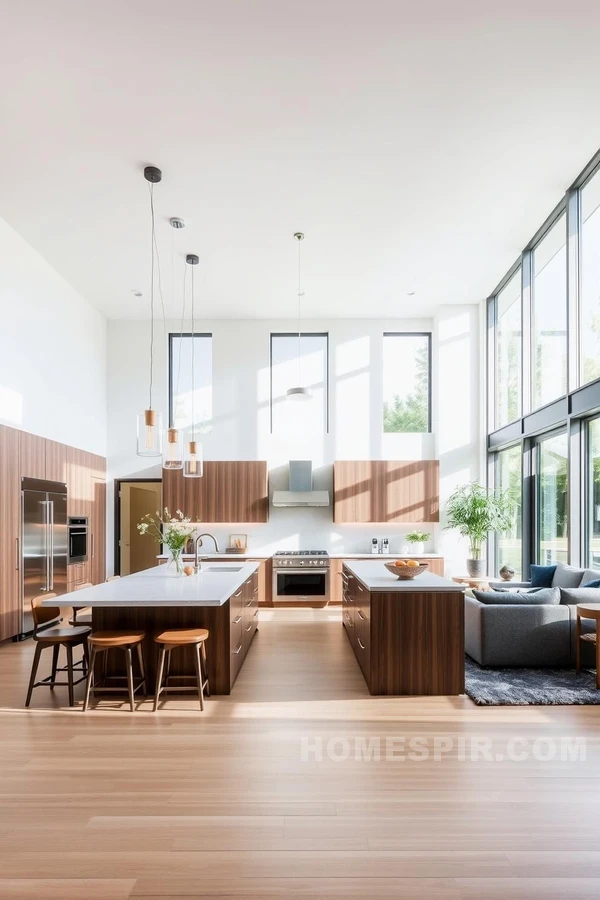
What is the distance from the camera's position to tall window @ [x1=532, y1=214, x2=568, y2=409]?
620cm

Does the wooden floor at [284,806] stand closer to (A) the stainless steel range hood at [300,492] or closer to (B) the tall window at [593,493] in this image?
(B) the tall window at [593,493]

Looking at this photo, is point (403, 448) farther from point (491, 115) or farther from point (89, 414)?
point (491, 115)

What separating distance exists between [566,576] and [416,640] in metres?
2.21

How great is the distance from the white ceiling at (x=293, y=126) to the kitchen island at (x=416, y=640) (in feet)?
11.7

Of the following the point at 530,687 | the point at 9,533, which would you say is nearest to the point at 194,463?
the point at 9,533

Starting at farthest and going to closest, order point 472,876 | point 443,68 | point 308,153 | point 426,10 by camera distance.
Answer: point 308,153 → point 443,68 → point 426,10 → point 472,876

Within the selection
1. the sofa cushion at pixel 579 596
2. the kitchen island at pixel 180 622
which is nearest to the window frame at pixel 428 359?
the sofa cushion at pixel 579 596

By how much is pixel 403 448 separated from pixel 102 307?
202 inches

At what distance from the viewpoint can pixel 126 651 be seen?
4.16 m

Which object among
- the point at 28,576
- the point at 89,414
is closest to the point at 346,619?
the point at 28,576

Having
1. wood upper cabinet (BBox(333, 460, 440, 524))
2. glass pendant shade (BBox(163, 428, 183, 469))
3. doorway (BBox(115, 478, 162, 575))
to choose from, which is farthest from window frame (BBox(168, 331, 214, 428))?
glass pendant shade (BBox(163, 428, 183, 469))

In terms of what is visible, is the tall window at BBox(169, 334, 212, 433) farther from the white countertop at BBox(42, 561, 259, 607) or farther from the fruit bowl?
the fruit bowl

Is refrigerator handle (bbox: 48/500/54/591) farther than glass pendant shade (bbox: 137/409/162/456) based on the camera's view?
Yes

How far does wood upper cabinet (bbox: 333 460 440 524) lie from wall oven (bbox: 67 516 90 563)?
3.57 metres
